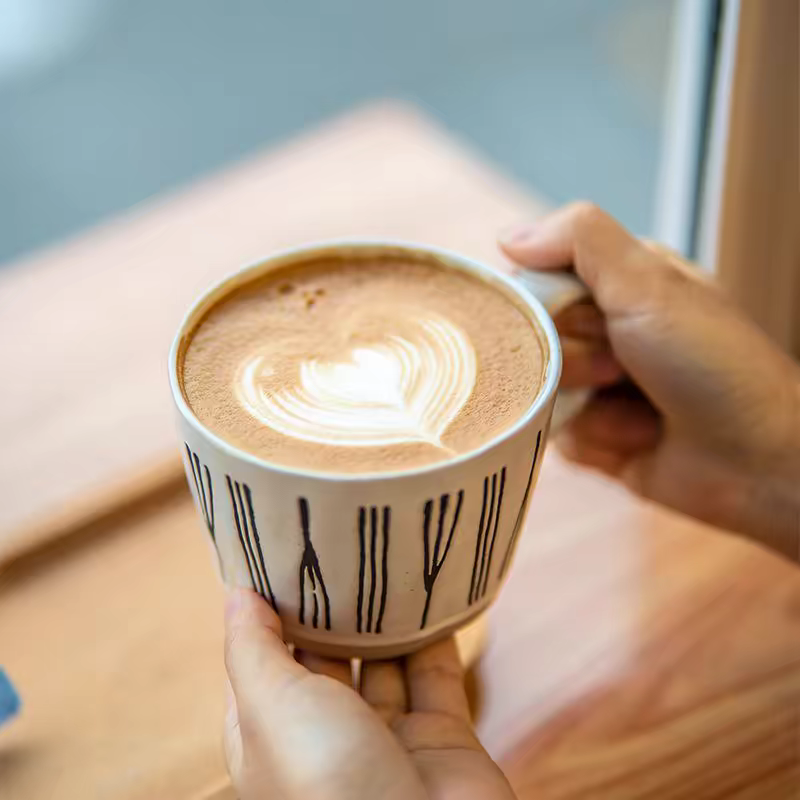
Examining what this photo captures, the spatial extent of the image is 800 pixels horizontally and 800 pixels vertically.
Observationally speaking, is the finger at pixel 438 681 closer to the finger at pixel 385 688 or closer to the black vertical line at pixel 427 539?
the finger at pixel 385 688

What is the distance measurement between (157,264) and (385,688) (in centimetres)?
49

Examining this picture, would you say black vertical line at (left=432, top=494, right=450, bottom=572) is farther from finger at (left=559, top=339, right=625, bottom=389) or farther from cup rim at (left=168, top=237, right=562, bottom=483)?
finger at (left=559, top=339, right=625, bottom=389)

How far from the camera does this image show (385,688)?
2.09ft

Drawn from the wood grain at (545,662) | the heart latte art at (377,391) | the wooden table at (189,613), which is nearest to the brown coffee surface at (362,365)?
the heart latte art at (377,391)

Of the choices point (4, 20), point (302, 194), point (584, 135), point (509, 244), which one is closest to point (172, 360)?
point (509, 244)

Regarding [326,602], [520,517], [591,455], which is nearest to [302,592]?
[326,602]

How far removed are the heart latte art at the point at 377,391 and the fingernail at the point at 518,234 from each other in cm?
12

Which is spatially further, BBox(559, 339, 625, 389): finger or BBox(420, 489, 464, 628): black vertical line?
BBox(559, 339, 625, 389): finger

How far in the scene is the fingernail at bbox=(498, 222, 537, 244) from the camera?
2.27 feet

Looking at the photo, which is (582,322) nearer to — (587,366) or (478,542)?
(587,366)

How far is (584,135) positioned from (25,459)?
4.86ft

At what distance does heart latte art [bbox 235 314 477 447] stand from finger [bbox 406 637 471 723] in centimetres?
17

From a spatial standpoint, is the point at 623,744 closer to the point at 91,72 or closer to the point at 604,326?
the point at 604,326

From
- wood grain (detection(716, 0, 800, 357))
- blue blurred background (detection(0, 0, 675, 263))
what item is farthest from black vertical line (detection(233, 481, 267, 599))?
blue blurred background (detection(0, 0, 675, 263))
